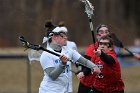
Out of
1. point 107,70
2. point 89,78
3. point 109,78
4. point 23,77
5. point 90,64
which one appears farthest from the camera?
point 23,77

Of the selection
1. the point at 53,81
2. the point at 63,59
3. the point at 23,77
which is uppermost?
the point at 23,77

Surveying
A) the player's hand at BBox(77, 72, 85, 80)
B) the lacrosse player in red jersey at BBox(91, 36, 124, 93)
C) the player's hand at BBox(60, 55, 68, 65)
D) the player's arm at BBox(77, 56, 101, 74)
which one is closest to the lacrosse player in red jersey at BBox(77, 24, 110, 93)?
the player's hand at BBox(77, 72, 85, 80)

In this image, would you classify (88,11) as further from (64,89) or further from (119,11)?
(119,11)

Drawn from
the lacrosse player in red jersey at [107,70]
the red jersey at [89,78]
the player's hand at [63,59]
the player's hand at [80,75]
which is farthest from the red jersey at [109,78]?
the player's hand at [63,59]

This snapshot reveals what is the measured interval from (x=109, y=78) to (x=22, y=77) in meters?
12.3

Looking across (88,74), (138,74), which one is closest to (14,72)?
(138,74)

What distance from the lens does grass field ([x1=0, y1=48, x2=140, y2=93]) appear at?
21125 mm

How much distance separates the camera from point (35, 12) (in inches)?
1178

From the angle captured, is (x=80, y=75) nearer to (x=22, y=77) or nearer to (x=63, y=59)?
(x=63, y=59)

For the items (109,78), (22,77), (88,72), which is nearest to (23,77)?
(22,77)

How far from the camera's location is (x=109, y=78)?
11.1 m

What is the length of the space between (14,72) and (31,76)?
10.6 feet

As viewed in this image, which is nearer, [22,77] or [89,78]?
[89,78]

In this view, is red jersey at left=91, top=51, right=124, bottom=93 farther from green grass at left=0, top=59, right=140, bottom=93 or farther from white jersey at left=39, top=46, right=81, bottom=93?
green grass at left=0, top=59, right=140, bottom=93
